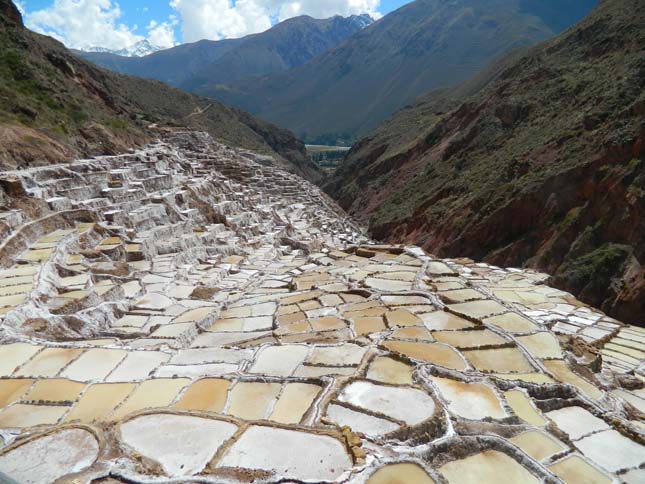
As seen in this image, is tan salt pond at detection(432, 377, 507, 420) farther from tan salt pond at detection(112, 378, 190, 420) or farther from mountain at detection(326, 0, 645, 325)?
mountain at detection(326, 0, 645, 325)

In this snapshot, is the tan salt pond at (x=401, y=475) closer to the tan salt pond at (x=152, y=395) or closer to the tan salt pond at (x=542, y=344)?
the tan salt pond at (x=152, y=395)

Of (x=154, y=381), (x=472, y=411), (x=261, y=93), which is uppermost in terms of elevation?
(x=261, y=93)

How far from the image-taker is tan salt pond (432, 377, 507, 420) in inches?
143

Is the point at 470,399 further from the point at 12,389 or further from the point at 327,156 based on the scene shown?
the point at 327,156

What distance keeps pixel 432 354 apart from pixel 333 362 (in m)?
1.17

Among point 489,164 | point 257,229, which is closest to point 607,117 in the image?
point 489,164

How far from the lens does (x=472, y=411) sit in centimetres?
365

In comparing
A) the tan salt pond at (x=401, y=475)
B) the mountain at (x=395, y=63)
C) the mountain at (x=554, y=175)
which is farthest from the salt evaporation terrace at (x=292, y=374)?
the mountain at (x=395, y=63)

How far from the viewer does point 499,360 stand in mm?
4746

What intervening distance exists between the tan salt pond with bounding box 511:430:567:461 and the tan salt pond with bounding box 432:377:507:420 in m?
0.23

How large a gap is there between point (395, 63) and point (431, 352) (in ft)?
600

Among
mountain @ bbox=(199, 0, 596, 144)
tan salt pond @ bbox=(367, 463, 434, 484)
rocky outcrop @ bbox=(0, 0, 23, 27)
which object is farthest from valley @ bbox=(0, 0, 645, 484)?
mountain @ bbox=(199, 0, 596, 144)

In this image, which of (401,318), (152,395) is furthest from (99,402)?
(401,318)

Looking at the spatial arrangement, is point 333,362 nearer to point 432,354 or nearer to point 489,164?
point 432,354
